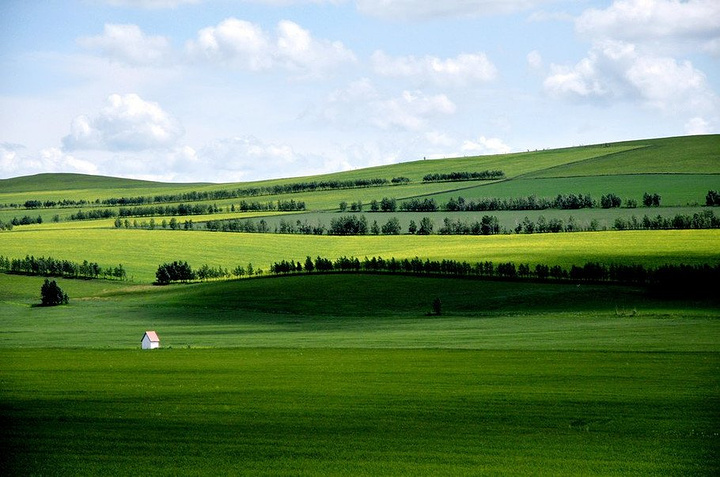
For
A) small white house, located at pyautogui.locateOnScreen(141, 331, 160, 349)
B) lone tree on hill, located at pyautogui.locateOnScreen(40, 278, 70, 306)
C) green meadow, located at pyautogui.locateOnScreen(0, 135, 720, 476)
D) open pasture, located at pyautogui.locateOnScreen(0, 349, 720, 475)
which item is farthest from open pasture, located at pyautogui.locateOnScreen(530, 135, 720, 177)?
open pasture, located at pyautogui.locateOnScreen(0, 349, 720, 475)

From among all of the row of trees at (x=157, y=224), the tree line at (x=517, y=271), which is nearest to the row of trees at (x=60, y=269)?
the tree line at (x=517, y=271)

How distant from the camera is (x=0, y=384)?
33469 mm

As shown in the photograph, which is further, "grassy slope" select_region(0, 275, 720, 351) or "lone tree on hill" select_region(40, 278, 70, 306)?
"lone tree on hill" select_region(40, 278, 70, 306)

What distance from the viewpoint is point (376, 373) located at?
114ft

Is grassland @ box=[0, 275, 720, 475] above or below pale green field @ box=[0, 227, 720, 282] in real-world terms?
below

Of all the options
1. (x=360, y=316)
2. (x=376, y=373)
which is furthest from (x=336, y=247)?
(x=376, y=373)

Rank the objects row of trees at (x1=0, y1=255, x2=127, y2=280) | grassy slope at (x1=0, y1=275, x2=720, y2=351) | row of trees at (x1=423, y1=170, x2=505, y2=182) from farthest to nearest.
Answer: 1. row of trees at (x1=423, y1=170, x2=505, y2=182)
2. row of trees at (x1=0, y1=255, x2=127, y2=280)
3. grassy slope at (x1=0, y1=275, x2=720, y2=351)

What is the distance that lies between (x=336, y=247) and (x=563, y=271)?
41854 mm

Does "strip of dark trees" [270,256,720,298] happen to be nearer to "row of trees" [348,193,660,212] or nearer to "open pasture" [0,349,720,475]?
"open pasture" [0,349,720,475]

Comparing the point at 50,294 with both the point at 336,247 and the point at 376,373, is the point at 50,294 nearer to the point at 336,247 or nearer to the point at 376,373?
the point at 336,247

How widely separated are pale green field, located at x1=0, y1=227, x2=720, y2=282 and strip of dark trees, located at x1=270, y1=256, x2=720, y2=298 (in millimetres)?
3608

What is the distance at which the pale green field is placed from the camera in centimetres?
8394

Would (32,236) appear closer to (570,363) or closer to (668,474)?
(570,363)

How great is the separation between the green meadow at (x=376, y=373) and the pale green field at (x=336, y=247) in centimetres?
84
